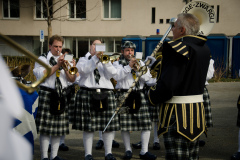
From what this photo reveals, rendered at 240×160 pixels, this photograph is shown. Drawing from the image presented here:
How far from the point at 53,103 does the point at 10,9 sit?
22.1m

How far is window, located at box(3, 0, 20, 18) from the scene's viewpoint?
2538 cm

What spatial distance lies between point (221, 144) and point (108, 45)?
19.4m

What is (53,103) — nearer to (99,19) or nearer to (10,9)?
(99,19)

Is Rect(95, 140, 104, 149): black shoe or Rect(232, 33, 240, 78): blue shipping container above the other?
Rect(232, 33, 240, 78): blue shipping container

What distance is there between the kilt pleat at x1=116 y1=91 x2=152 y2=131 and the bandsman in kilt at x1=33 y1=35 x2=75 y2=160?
0.94 m

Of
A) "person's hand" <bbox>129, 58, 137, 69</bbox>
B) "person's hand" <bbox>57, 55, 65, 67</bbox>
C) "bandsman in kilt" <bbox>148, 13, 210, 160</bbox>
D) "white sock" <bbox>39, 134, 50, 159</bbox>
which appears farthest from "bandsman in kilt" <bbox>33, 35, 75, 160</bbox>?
"bandsman in kilt" <bbox>148, 13, 210, 160</bbox>

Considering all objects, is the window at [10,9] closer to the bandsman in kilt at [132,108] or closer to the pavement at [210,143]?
the pavement at [210,143]

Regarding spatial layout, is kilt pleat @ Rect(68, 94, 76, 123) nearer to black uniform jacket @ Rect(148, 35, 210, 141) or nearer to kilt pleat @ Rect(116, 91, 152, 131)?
kilt pleat @ Rect(116, 91, 152, 131)

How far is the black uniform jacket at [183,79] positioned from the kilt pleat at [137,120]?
241 centimetres

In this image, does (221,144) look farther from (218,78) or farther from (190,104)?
(218,78)

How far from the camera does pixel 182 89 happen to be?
10.5ft

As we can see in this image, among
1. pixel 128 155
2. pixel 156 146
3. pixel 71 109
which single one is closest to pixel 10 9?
pixel 71 109

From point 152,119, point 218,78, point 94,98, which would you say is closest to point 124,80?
point 94,98

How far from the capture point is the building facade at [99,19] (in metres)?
23.9
